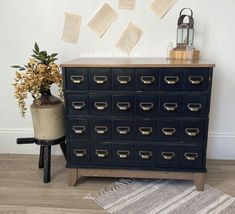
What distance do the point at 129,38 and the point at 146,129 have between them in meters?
0.83

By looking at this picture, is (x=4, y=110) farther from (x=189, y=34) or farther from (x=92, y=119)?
(x=189, y=34)

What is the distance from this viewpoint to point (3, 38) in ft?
7.28

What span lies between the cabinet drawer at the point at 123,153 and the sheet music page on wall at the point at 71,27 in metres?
1.01

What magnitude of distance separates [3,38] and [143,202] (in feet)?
5.85

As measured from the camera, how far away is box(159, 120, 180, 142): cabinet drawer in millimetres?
1716

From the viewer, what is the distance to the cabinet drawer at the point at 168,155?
1.76 meters

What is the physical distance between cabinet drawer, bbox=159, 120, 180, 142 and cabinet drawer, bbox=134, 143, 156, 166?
4.1 inches

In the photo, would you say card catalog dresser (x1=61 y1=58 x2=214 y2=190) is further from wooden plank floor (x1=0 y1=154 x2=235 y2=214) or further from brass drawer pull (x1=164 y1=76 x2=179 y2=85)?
wooden plank floor (x1=0 y1=154 x2=235 y2=214)

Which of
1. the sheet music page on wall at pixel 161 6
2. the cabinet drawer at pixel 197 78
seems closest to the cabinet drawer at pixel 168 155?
the cabinet drawer at pixel 197 78

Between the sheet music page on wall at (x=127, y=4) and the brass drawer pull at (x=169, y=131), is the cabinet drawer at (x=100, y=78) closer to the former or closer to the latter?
the brass drawer pull at (x=169, y=131)

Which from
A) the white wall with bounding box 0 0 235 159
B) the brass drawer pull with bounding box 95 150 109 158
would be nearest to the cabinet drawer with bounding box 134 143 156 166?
the brass drawer pull with bounding box 95 150 109 158

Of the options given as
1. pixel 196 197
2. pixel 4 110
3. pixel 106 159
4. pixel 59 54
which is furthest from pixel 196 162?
pixel 4 110

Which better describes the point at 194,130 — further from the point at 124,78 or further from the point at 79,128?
the point at 79,128

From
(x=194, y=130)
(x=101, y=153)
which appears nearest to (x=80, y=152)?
(x=101, y=153)
